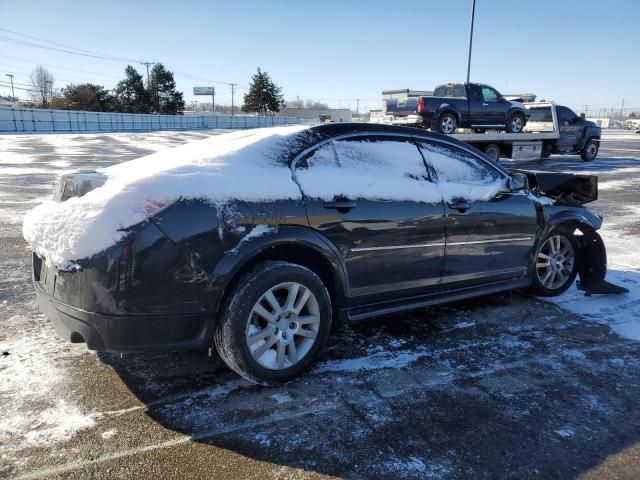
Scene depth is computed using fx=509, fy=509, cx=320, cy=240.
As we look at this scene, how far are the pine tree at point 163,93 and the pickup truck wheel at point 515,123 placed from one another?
65.4 m

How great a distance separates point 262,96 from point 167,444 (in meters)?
79.0

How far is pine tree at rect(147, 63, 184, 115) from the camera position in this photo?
73.2m

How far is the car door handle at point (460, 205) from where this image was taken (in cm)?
392

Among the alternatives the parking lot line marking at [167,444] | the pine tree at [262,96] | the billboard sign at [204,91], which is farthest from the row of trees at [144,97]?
the parking lot line marking at [167,444]

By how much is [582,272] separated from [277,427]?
381cm

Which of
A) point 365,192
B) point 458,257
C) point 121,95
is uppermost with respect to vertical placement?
point 121,95

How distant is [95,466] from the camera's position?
2.40 metres

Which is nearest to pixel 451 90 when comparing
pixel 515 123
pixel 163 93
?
pixel 515 123

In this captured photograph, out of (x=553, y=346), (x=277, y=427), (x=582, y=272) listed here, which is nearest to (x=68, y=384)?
(x=277, y=427)

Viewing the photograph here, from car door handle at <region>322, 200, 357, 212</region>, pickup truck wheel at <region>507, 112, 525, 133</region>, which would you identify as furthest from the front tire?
pickup truck wheel at <region>507, 112, 525, 133</region>

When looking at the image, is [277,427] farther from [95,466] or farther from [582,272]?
[582,272]

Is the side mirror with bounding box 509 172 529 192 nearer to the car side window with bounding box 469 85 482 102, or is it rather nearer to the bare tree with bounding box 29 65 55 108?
the car side window with bounding box 469 85 482 102

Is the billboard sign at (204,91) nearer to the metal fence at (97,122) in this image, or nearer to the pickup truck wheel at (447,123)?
the metal fence at (97,122)

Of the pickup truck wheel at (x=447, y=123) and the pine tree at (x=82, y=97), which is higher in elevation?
the pine tree at (x=82, y=97)
